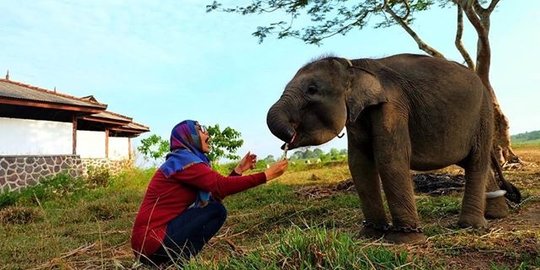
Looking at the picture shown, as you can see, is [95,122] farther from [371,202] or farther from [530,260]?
[530,260]

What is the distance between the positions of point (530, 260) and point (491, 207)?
6.79 ft

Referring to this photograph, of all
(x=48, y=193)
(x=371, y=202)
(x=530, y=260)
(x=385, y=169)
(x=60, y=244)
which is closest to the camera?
(x=530, y=260)

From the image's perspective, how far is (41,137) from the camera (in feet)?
48.8

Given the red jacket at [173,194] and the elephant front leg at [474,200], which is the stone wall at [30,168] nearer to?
the red jacket at [173,194]

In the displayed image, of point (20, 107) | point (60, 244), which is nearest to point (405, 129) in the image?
point (60, 244)

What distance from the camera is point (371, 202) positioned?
4.41 metres

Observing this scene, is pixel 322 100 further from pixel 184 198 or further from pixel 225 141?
pixel 225 141

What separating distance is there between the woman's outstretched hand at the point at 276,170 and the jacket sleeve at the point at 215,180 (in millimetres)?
50

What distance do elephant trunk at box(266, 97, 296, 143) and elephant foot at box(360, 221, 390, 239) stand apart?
4.31ft

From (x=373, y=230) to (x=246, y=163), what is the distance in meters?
1.34

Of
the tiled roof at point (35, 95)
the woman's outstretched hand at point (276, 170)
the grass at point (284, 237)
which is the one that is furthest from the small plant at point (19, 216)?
the woman's outstretched hand at point (276, 170)

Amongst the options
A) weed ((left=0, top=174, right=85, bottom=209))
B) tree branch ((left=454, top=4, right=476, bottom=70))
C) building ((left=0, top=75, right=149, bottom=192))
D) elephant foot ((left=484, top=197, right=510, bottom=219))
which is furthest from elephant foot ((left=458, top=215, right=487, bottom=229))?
building ((left=0, top=75, right=149, bottom=192))

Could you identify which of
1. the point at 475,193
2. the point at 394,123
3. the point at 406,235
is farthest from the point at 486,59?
the point at 406,235

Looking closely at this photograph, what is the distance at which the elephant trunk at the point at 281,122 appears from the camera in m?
3.54
